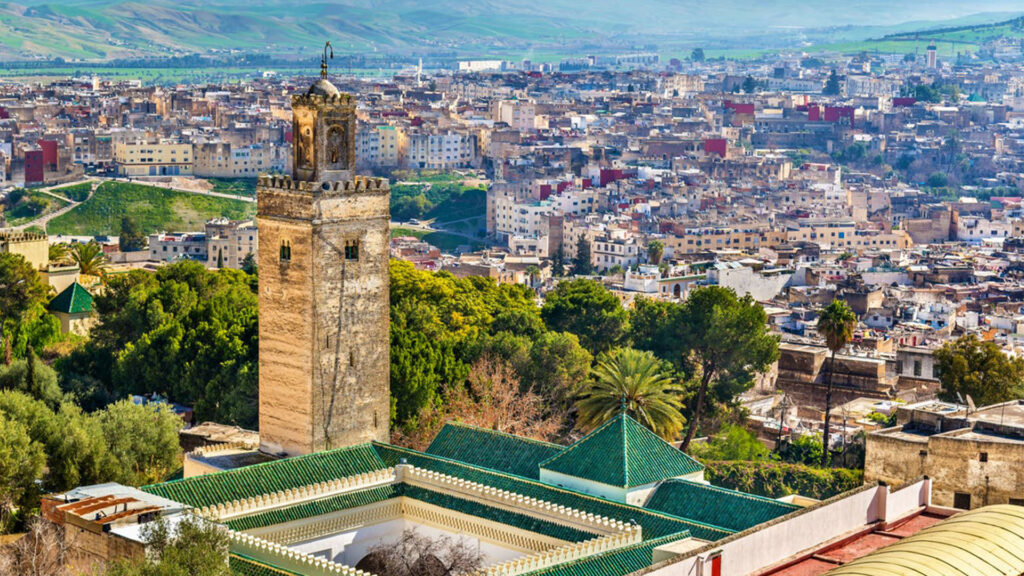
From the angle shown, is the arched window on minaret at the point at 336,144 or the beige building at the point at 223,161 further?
the beige building at the point at 223,161

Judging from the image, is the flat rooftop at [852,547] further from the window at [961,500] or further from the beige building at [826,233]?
the beige building at [826,233]

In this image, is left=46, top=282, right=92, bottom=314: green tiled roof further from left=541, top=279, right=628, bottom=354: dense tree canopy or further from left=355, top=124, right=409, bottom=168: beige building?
left=355, top=124, right=409, bottom=168: beige building

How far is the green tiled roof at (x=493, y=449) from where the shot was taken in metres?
28.0

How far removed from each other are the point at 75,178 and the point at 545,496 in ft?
299

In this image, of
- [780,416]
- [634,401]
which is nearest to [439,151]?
[780,416]

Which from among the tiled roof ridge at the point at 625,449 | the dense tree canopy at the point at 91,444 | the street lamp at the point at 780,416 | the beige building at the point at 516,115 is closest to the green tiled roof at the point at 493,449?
the tiled roof ridge at the point at 625,449

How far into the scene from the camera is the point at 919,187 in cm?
14388

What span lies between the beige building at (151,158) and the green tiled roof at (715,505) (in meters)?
95.5

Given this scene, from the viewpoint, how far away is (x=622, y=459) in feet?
86.9

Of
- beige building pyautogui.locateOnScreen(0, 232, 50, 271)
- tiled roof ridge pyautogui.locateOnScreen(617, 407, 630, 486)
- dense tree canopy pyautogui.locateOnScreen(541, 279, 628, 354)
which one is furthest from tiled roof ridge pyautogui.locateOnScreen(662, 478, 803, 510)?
beige building pyautogui.locateOnScreen(0, 232, 50, 271)

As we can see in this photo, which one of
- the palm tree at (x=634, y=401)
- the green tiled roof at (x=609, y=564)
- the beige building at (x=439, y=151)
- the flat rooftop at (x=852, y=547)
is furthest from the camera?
the beige building at (x=439, y=151)

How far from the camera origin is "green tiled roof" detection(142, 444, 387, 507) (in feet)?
84.3

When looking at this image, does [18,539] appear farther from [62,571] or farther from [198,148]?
[198,148]

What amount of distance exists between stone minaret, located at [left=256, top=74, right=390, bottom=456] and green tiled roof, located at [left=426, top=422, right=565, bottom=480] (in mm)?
1947
